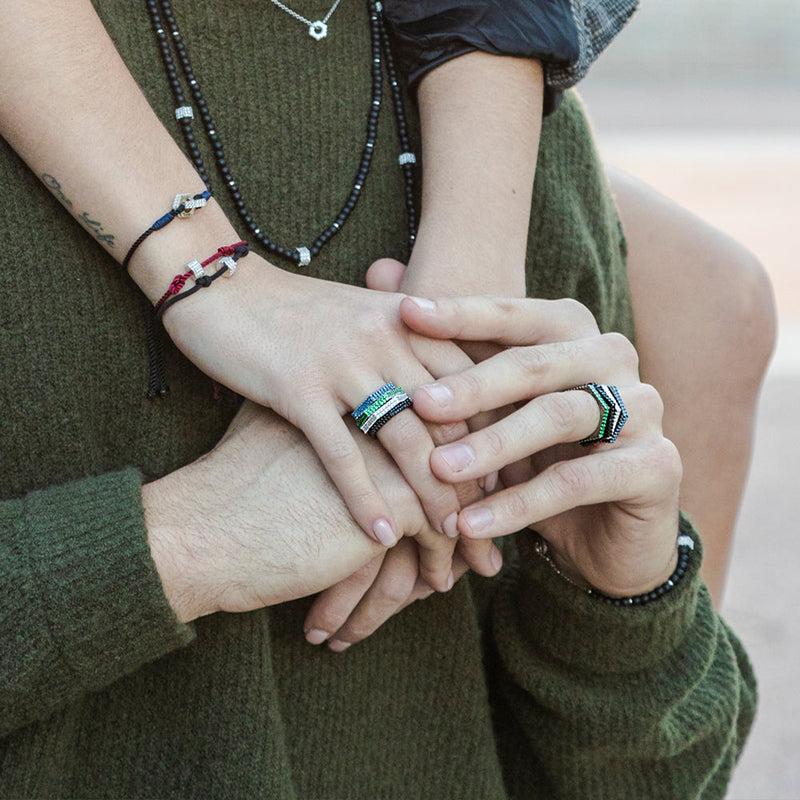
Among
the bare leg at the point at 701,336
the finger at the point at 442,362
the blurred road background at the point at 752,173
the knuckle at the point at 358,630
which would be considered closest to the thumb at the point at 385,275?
the finger at the point at 442,362

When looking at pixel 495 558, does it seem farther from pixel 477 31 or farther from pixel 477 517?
pixel 477 31

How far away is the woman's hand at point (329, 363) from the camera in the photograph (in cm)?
85

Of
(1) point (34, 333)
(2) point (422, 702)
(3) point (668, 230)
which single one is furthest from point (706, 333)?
(1) point (34, 333)

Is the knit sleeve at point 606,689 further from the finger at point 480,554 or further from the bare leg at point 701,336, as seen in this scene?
the bare leg at point 701,336

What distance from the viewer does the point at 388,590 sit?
965 mm

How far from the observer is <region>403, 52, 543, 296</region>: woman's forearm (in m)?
0.99

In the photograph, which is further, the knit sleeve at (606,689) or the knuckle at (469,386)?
the knit sleeve at (606,689)

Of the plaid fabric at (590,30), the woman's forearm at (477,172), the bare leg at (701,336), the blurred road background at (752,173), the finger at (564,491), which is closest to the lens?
the finger at (564,491)

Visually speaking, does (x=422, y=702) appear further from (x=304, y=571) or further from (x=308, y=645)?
→ (x=304, y=571)

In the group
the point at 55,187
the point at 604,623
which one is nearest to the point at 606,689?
the point at 604,623

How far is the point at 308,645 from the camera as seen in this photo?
1.02m

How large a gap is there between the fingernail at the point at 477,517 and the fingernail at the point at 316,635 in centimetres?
20

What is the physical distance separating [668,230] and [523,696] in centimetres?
68

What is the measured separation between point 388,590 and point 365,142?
1.56 ft
